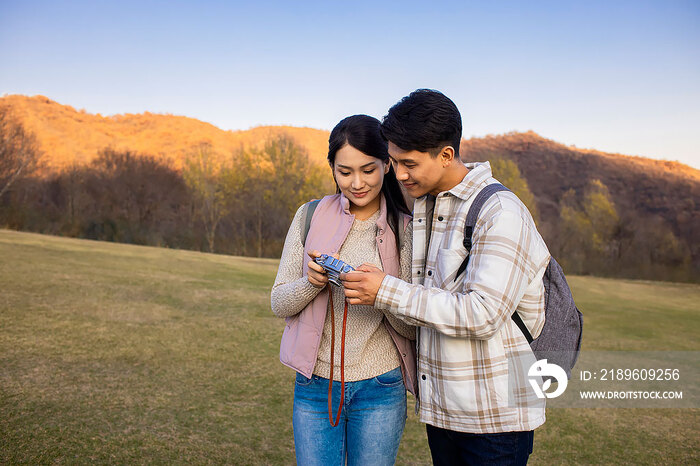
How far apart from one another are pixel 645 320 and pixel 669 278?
21.2 meters

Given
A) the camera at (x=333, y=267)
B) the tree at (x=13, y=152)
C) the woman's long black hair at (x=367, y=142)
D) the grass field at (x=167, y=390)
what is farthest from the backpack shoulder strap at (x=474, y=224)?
the tree at (x=13, y=152)

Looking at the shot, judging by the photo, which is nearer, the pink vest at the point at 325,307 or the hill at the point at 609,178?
the pink vest at the point at 325,307

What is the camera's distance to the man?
1546 mm

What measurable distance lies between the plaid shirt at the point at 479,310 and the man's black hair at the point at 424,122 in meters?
0.18

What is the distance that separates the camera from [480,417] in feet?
5.36

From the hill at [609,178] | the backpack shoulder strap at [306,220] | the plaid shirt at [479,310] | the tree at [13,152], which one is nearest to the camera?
the plaid shirt at [479,310]

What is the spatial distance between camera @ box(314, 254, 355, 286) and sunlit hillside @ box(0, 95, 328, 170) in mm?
84843

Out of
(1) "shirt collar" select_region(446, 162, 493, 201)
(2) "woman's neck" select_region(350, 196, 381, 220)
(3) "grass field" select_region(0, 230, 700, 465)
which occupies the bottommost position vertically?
(3) "grass field" select_region(0, 230, 700, 465)

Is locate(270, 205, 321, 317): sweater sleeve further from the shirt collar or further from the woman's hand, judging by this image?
the shirt collar

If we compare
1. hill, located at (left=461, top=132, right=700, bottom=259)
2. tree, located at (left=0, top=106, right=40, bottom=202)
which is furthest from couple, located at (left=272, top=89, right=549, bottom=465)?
hill, located at (left=461, top=132, right=700, bottom=259)

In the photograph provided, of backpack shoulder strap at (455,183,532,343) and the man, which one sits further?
backpack shoulder strap at (455,183,532,343)

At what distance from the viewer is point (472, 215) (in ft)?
5.46

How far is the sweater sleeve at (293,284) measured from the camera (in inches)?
79.4

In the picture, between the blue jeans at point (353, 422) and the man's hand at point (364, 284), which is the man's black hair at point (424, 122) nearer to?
the man's hand at point (364, 284)
